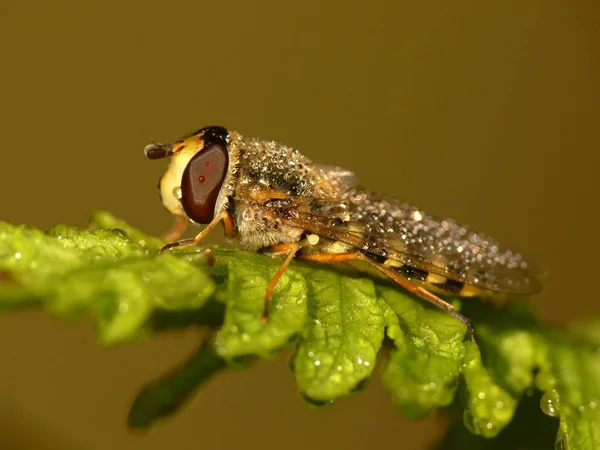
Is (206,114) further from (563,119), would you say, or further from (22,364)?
(563,119)

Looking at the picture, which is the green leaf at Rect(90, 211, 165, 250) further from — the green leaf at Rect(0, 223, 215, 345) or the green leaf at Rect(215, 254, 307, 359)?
the green leaf at Rect(0, 223, 215, 345)

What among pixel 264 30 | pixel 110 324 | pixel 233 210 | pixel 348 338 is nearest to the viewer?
pixel 110 324

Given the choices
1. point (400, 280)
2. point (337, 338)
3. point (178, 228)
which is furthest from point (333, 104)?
point (337, 338)

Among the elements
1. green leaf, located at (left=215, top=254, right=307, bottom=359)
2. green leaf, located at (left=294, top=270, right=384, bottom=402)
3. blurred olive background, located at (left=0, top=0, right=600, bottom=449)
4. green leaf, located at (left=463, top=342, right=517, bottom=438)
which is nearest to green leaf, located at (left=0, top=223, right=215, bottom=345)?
green leaf, located at (left=215, top=254, right=307, bottom=359)

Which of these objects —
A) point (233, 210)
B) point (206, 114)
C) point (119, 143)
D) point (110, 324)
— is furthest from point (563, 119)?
point (110, 324)

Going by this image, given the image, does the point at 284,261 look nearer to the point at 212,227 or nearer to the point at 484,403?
the point at 212,227
